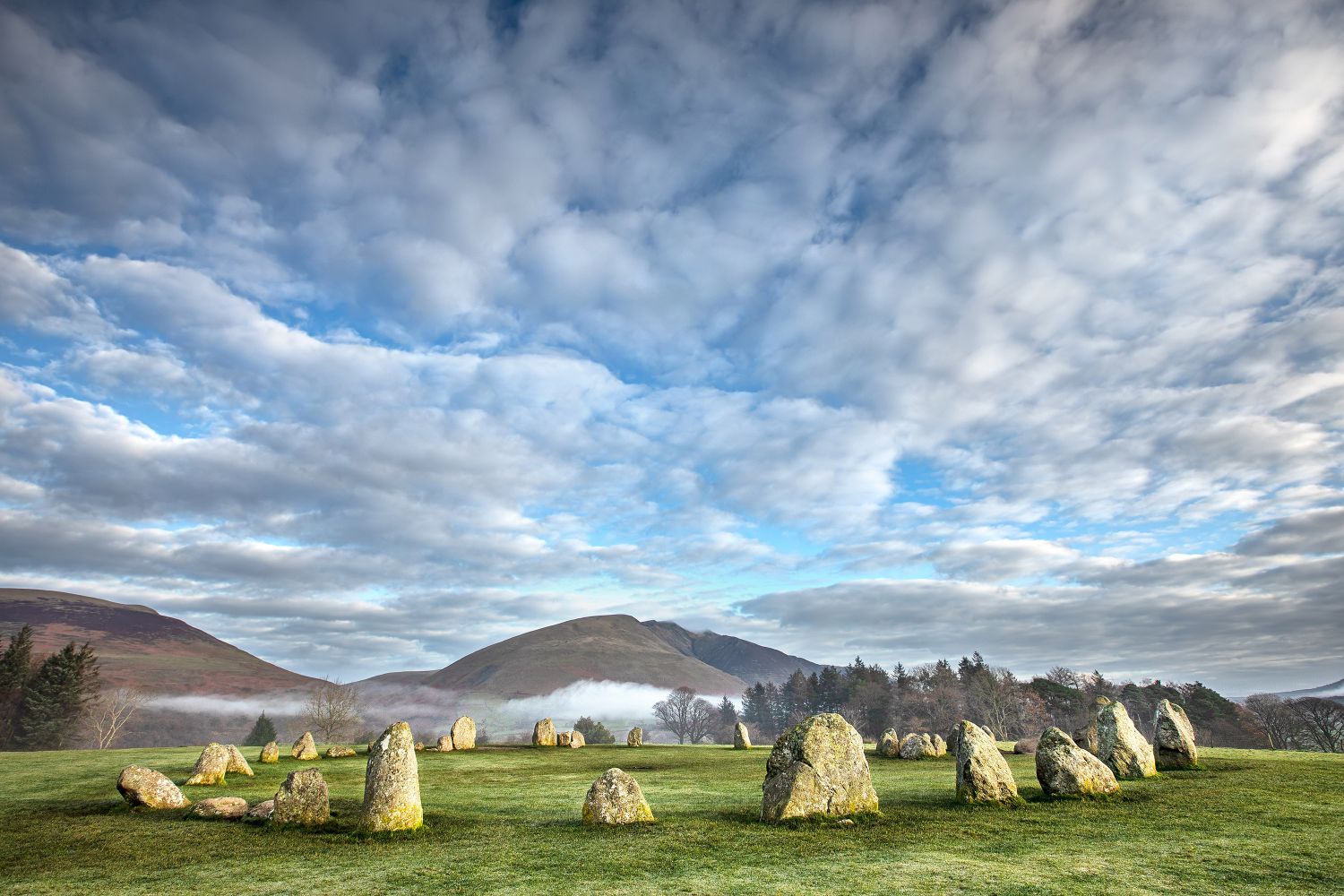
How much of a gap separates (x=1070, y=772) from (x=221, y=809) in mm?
20571

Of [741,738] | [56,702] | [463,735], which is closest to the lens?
[463,735]

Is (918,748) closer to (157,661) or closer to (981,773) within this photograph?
(981,773)

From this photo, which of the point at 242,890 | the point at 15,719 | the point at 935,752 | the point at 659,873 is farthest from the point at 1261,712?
the point at 15,719

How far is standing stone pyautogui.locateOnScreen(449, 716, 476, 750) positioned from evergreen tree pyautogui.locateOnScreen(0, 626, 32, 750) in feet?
198

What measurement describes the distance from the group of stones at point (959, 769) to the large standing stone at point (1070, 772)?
2 centimetres

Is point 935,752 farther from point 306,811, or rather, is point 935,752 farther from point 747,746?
point 306,811

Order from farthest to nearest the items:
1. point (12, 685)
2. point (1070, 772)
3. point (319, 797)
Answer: point (12, 685)
point (1070, 772)
point (319, 797)

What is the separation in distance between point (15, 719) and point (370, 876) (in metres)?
86.5

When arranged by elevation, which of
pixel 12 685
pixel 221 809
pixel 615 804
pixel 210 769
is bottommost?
pixel 221 809

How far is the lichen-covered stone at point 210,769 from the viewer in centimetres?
2167

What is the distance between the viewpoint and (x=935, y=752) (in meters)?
32.3

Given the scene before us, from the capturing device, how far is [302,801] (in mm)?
14672

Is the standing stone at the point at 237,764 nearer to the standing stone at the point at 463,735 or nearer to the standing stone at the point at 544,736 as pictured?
the standing stone at the point at 463,735

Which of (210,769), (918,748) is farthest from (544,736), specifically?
(918,748)
